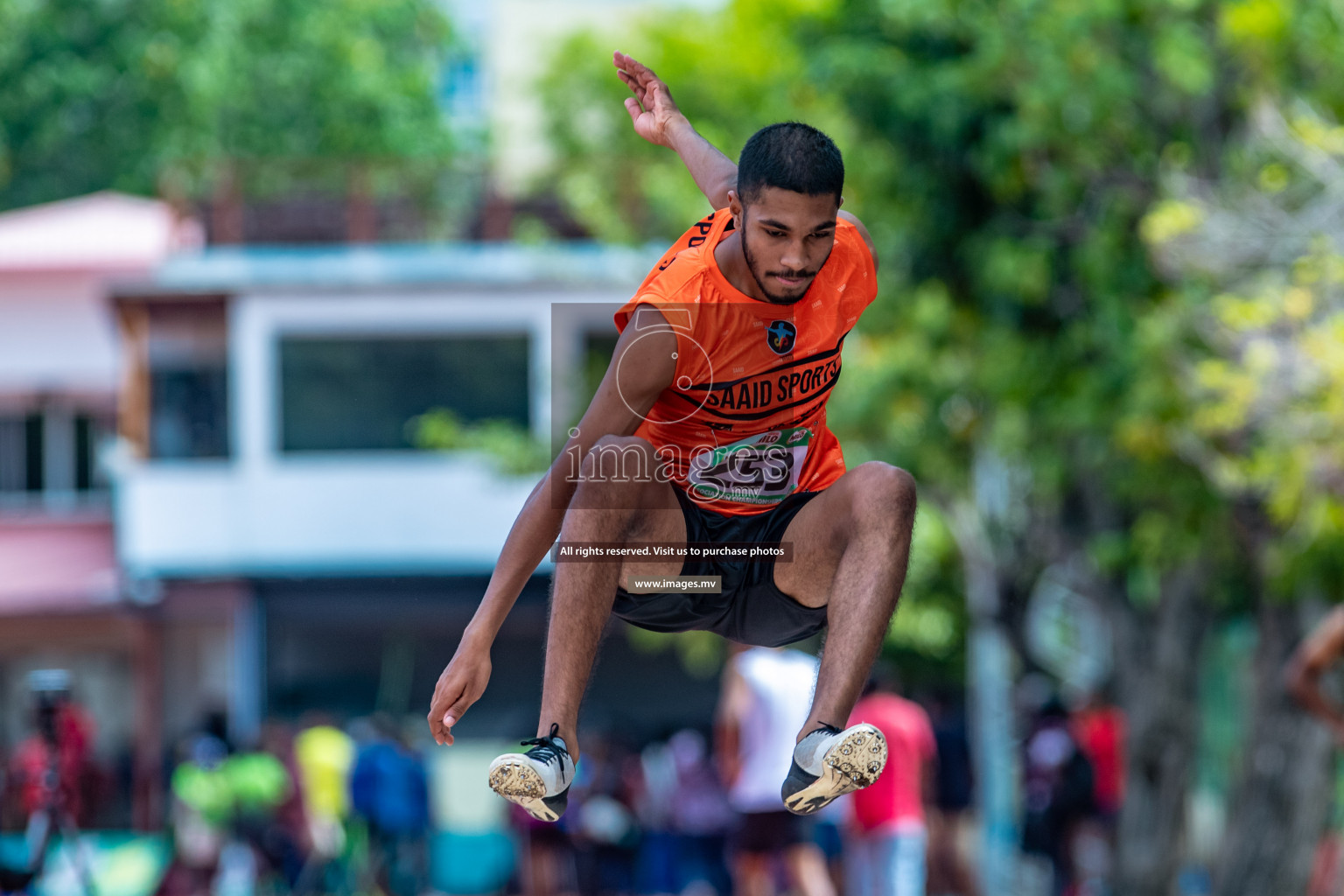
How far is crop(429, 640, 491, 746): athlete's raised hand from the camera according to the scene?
10.4ft

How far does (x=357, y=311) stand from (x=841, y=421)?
27.8 ft

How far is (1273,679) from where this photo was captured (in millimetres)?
11516

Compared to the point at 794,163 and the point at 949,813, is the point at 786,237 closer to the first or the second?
the point at 794,163

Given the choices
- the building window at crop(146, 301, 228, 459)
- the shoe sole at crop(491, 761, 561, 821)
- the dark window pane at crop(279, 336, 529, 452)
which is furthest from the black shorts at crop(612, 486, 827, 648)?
the building window at crop(146, 301, 228, 459)

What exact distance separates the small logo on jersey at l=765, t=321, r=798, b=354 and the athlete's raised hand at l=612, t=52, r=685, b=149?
644 millimetres

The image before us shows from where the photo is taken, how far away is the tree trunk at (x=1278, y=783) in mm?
11359

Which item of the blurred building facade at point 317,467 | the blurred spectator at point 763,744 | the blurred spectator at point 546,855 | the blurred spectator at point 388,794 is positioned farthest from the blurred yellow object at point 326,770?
the blurred spectator at point 763,744

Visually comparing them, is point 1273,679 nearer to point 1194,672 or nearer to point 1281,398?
point 1194,672

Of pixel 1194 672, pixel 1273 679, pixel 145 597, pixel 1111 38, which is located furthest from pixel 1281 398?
pixel 145 597

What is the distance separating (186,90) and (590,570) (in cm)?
2392

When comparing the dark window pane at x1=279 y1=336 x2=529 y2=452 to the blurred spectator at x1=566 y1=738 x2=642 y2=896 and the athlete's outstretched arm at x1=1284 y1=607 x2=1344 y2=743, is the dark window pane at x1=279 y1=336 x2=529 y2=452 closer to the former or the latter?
the blurred spectator at x1=566 y1=738 x2=642 y2=896

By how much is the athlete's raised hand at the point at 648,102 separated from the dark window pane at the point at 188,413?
55.5ft

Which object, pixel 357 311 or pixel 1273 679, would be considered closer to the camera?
pixel 1273 679

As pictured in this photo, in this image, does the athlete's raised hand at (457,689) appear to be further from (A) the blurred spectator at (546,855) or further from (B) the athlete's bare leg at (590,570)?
(A) the blurred spectator at (546,855)
